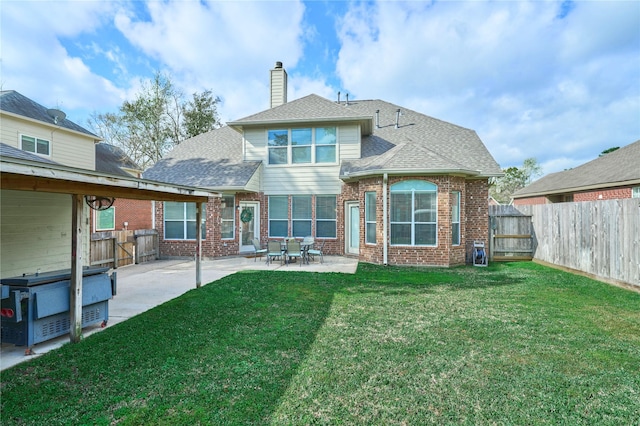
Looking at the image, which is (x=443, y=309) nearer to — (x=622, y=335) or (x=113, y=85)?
(x=622, y=335)

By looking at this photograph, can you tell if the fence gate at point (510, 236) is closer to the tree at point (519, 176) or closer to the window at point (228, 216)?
the window at point (228, 216)

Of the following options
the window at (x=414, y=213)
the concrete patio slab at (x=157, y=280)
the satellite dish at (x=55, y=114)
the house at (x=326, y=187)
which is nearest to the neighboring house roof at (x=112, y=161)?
the satellite dish at (x=55, y=114)

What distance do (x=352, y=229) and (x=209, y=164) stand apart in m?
6.99

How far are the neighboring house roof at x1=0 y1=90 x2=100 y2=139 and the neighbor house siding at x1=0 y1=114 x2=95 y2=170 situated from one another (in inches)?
9.4

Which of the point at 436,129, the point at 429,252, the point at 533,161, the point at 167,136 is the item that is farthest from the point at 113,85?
the point at 533,161

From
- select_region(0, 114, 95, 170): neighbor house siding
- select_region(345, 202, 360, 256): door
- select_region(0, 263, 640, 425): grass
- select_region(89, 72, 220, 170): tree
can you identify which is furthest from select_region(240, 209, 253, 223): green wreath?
select_region(89, 72, 220, 170): tree

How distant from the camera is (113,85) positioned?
71.4ft

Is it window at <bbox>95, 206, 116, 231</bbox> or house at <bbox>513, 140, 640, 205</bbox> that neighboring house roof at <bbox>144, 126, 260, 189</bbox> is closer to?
window at <bbox>95, 206, 116, 231</bbox>

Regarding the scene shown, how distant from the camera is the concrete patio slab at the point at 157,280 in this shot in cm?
439

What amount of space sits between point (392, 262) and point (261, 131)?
772cm

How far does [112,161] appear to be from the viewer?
19234 mm

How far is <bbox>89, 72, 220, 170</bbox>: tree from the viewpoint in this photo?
864 inches

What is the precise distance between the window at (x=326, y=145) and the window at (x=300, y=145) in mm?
378

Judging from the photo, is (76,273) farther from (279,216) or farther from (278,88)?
(278,88)
